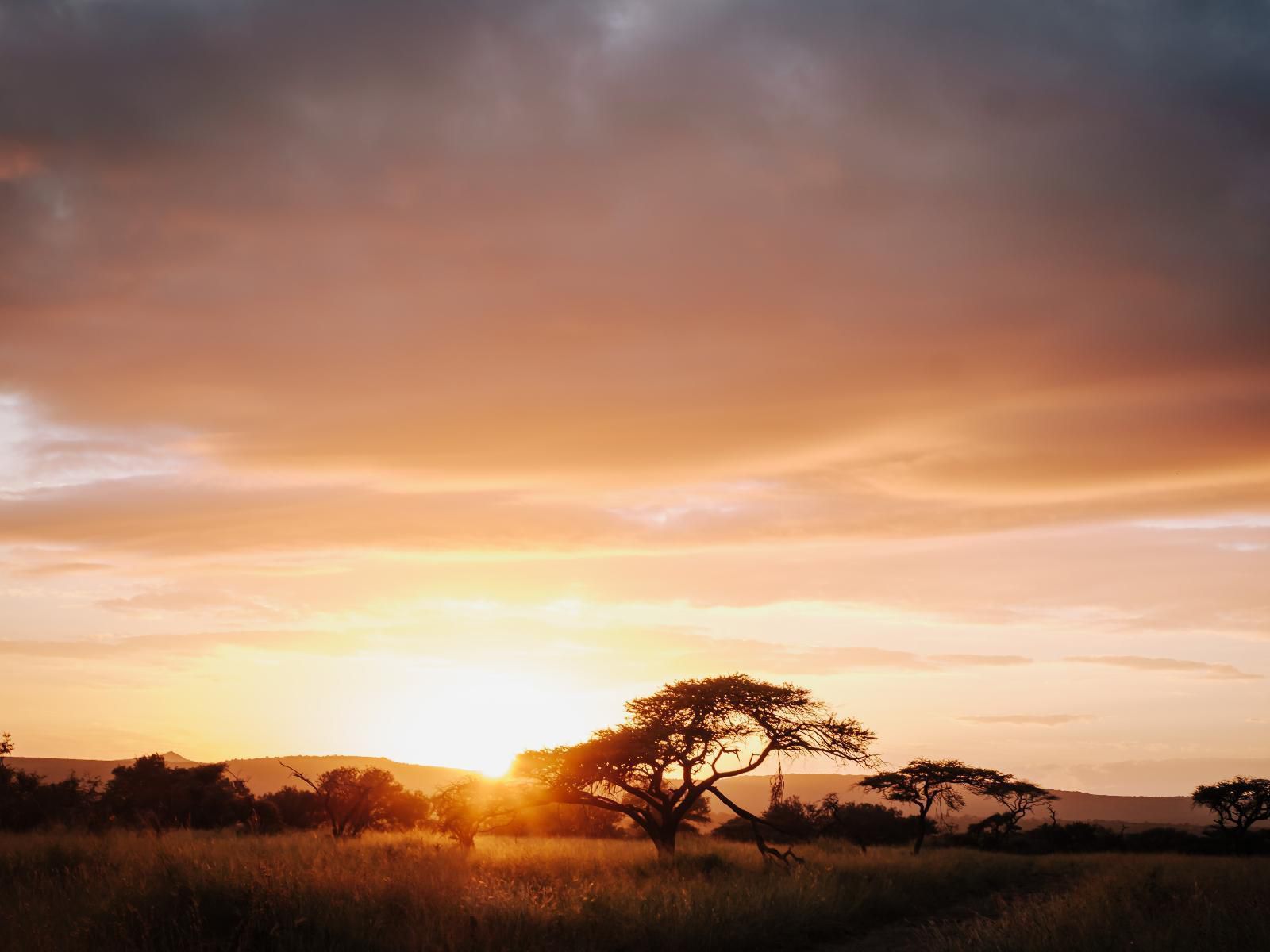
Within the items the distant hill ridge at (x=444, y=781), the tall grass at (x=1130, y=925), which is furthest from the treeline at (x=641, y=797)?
the distant hill ridge at (x=444, y=781)

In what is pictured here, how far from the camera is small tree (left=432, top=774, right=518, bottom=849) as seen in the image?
74.9 ft

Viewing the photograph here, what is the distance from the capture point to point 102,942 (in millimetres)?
10633

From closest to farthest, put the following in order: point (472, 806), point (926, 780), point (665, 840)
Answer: point (472, 806) < point (665, 840) < point (926, 780)

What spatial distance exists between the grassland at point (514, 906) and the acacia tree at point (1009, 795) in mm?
29096

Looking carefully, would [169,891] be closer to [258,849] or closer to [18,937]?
[18,937]

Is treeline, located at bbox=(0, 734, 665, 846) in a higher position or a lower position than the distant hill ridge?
higher

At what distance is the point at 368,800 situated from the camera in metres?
38.2

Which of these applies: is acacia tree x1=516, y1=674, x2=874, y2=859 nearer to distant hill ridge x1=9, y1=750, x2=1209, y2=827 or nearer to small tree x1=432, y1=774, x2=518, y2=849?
small tree x1=432, y1=774, x2=518, y2=849

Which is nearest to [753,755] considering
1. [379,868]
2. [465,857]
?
[465,857]

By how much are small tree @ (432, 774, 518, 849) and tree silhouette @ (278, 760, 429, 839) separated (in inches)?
399

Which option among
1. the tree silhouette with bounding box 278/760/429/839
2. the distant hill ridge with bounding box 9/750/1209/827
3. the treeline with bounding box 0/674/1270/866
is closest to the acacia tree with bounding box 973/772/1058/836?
the treeline with bounding box 0/674/1270/866

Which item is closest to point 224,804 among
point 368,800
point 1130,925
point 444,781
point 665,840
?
point 368,800

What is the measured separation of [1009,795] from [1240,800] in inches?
544

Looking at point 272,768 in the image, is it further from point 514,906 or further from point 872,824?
point 514,906
